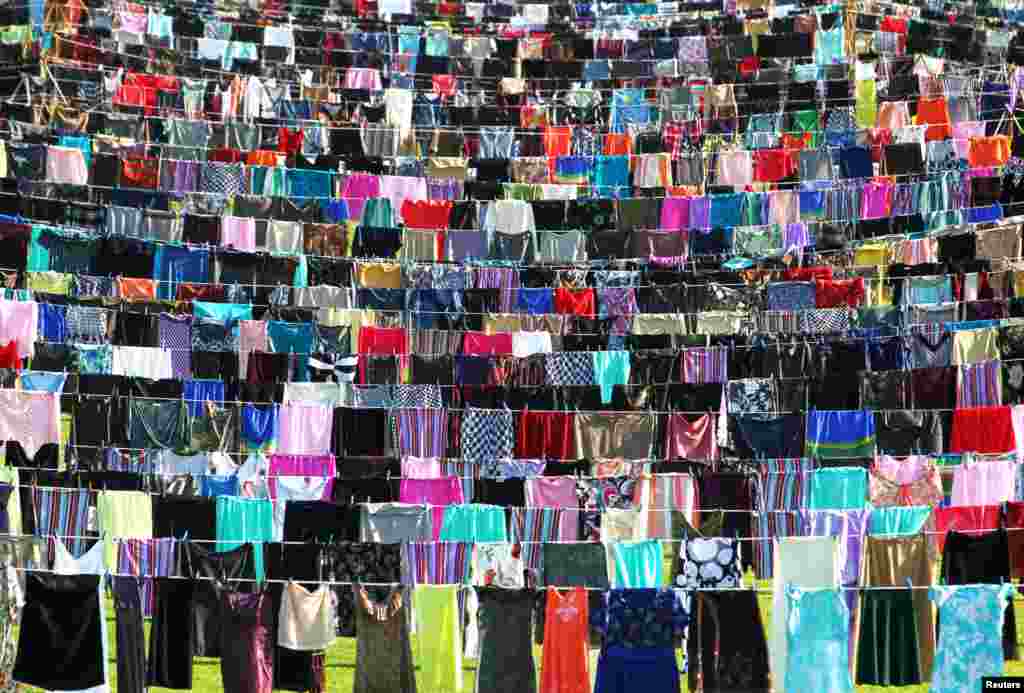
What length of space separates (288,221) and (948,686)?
1728 centimetres

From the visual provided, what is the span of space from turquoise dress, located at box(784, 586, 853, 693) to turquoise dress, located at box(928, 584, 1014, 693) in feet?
3.17

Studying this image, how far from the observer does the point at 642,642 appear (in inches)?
625

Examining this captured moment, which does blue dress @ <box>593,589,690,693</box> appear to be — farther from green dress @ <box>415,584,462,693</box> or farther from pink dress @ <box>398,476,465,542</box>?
pink dress @ <box>398,476,465,542</box>

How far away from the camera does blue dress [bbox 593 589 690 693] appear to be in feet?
51.8

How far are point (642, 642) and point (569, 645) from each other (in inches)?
31.4

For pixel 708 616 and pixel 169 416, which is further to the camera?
pixel 169 416

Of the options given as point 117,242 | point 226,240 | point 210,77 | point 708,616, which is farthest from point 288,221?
point 708,616

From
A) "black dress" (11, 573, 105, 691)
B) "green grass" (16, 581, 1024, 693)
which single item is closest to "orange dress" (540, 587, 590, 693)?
"green grass" (16, 581, 1024, 693)

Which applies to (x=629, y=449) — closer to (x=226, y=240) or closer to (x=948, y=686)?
(x=948, y=686)

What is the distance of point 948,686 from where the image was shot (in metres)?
15.7

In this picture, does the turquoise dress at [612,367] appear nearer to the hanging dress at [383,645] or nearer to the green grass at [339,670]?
the green grass at [339,670]

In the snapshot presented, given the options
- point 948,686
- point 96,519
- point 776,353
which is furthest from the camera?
point 776,353

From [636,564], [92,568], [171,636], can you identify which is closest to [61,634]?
[92,568]

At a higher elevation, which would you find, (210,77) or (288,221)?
(210,77)
